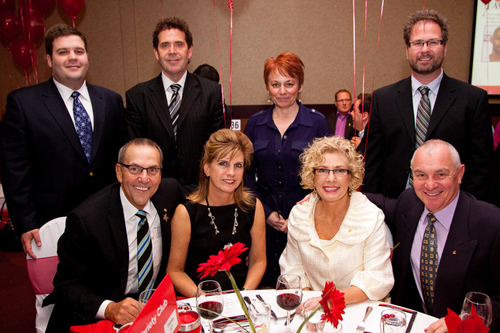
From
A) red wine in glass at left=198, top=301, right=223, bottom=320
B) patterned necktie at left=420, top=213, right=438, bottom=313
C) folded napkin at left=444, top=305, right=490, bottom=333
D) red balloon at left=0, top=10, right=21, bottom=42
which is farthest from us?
red balloon at left=0, top=10, right=21, bottom=42

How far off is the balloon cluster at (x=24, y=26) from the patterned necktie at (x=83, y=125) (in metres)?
3.21

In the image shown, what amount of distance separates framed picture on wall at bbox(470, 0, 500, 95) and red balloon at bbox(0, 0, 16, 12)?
611 centimetres

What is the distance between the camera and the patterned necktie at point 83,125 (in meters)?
→ 2.46

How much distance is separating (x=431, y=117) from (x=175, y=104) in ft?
5.32

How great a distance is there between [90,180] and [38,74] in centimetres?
415

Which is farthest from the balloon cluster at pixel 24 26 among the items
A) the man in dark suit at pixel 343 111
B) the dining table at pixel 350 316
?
the dining table at pixel 350 316

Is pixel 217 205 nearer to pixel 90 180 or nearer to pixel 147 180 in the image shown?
pixel 147 180

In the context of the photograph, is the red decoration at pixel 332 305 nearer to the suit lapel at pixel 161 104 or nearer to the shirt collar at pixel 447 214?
the shirt collar at pixel 447 214

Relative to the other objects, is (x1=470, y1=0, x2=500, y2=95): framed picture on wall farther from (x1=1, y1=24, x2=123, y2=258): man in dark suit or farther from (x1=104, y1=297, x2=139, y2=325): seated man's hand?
(x1=104, y1=297, x2=139, y2=325): seated man's hand

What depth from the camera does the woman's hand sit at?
249 cm

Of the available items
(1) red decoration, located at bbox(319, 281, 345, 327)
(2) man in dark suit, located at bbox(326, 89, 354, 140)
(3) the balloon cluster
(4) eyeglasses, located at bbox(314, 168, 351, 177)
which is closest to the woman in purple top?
(4) eyeglasses, located at bbox(314, 168, 351, 177)

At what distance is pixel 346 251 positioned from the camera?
191cm

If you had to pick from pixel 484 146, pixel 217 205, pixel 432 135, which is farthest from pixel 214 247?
pixel 484 146

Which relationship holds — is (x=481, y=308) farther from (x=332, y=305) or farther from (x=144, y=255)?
(x=144, y=255)
